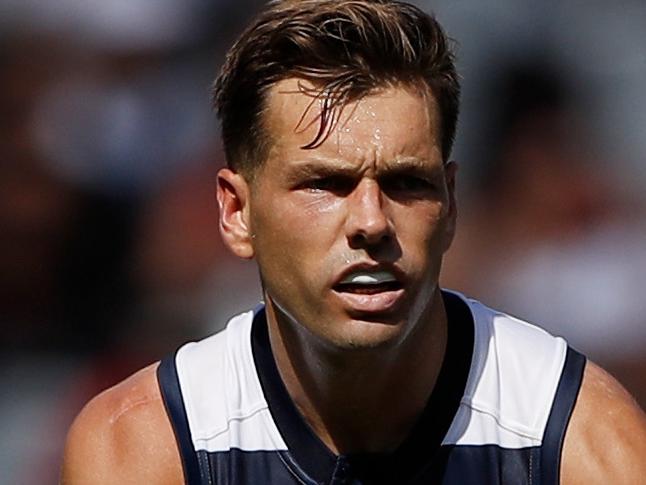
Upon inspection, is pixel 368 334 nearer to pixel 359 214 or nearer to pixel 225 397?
pixel 359 214

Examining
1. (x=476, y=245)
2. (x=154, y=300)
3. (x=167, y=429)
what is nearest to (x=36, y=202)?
(x=154, y=300)

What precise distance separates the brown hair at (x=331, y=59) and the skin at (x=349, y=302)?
37mm

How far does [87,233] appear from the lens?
571 centimetres

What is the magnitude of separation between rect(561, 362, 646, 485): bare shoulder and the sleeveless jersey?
34mm

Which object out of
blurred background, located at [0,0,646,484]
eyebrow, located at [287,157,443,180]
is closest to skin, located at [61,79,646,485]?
eyebrow, located at [287,157,443,180]

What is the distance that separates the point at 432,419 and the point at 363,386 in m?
0.17

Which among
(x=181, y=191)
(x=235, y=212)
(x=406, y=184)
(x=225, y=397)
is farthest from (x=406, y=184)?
(x=181, y=191)

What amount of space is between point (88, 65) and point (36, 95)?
251 mm

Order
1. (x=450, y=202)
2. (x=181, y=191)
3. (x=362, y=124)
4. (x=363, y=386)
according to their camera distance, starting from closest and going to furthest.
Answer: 1. (x=362, y=124)
2. (x=450, y=202)
3. (x=363, y=386)
4. (x=181, y=191)

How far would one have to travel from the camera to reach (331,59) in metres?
3.04

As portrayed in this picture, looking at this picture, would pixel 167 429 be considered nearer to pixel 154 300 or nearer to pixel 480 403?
pixel 480 403

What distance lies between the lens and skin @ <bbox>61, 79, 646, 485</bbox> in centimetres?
292

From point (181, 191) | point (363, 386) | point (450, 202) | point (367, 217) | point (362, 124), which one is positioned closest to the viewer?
point (367, 217)

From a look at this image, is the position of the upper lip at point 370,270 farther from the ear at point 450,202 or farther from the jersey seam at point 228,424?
the jersey seam at point 228,424
